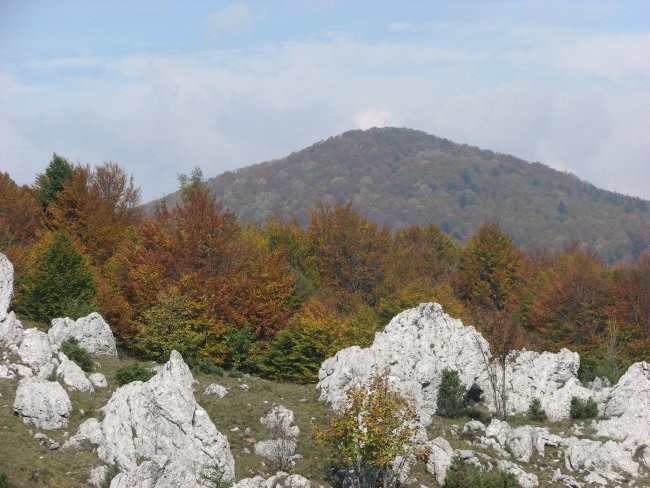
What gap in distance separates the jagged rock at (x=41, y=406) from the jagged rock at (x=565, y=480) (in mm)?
22355

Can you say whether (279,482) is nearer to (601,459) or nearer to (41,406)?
(41,406)

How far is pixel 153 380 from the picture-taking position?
102 feet

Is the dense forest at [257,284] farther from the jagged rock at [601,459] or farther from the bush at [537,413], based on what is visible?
the jagged rock at [601,459]

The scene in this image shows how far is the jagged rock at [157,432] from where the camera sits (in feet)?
94.5

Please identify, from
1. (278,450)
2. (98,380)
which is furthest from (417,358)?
(98,380)

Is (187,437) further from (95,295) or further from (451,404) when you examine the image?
(95,295)

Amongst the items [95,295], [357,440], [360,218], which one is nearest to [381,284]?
[360,218]

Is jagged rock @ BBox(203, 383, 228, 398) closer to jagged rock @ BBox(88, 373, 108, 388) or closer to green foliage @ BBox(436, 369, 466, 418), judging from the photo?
jagged rock @ BBox(88, 373, 108, 388)

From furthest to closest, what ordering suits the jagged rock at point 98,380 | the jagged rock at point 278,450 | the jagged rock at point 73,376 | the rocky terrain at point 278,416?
the jagged rock at point 98,380 → the jagged rock at point 73,376 → the jagged rock at point 278,450 → the rocky terrain at point 278,416

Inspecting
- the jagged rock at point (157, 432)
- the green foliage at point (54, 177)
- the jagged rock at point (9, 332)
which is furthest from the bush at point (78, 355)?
the green foliage at point (54, 177)

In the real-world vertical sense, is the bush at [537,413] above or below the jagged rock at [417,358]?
below

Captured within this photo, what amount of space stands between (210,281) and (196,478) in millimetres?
25539

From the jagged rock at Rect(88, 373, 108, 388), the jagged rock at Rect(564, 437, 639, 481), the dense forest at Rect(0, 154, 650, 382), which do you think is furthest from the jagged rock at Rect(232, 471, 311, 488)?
the dense forest at Rect(0, 154, 650, 382)

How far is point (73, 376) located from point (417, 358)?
62.6 ft
